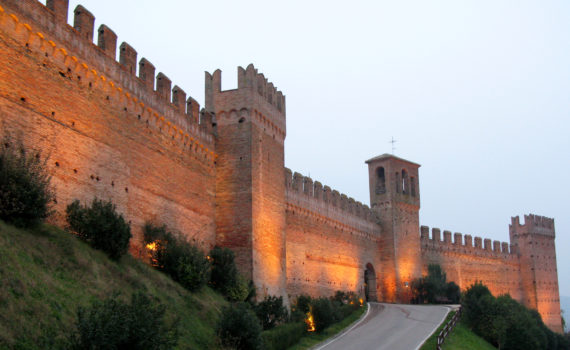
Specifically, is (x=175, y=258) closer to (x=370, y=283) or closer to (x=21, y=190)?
(x=21, y=190)

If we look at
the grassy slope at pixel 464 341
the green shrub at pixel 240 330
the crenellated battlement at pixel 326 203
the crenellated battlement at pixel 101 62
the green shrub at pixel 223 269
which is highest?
the crenellated battlement at pixel 101 62

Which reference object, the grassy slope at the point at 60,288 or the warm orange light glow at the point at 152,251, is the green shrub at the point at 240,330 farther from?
the warm orange light glow at the point at 152,251

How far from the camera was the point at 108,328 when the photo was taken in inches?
348

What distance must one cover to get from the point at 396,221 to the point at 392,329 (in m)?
13.4

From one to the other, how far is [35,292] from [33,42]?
6.17m

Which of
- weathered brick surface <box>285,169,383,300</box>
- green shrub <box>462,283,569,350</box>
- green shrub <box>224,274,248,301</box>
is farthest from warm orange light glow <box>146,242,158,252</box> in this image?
green shrub <box>462,283,569,350</box>

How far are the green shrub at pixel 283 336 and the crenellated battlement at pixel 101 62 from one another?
21.8 ft

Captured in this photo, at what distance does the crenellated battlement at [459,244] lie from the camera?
38.4 metres

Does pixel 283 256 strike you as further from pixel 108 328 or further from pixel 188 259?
pixel 108 328

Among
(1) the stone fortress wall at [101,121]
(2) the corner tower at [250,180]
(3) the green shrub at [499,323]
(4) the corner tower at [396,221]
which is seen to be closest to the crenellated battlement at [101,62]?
(1) the stone fortress wall at [101,121]

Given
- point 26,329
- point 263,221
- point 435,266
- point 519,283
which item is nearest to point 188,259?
point 263,221

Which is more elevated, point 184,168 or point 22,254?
point 184,168

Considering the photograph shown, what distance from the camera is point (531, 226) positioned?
1795 inches

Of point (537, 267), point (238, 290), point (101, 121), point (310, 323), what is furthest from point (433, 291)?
point (101, 121)
